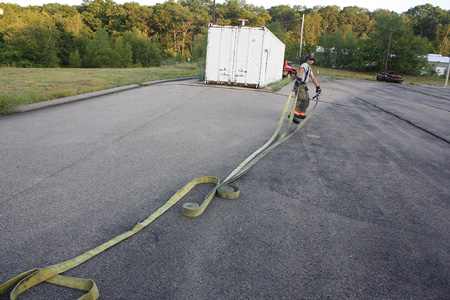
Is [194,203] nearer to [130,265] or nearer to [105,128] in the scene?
[130,265]

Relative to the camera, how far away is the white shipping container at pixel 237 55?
17.2 meters

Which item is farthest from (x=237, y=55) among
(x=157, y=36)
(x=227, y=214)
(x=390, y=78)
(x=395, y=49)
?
(x=157, y=36)

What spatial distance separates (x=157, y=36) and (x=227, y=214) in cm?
8300

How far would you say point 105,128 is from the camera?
7.19 metres

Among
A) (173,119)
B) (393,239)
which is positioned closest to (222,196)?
(393,239)

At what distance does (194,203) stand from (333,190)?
197 centimetres

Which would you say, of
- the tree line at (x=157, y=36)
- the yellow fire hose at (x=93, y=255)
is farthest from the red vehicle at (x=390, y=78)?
the yellow fire hose at (x=93, y=255)

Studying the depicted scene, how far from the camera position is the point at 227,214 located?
352 centimetres

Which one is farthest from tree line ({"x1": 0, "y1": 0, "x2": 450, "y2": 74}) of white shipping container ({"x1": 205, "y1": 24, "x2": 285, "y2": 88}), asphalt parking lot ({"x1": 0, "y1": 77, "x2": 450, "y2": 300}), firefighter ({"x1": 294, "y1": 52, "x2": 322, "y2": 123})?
asphalt parking lot ({"x1": 0, "y1": 77, "x2": 450, "y2": 300})

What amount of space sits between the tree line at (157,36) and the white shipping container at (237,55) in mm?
16812

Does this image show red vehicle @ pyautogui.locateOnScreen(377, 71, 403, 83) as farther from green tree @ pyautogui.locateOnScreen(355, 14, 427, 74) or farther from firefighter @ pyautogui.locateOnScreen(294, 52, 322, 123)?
firefighter @ pyautogui.locateOnScreen(294, 52, 322, 123)

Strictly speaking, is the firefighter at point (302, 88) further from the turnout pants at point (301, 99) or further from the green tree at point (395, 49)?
the green tree at point (395, 49)

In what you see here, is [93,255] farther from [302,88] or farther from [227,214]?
[302,88]

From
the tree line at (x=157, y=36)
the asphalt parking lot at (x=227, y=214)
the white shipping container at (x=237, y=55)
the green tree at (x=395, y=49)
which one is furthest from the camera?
the green tree at (x=395, y=49)
